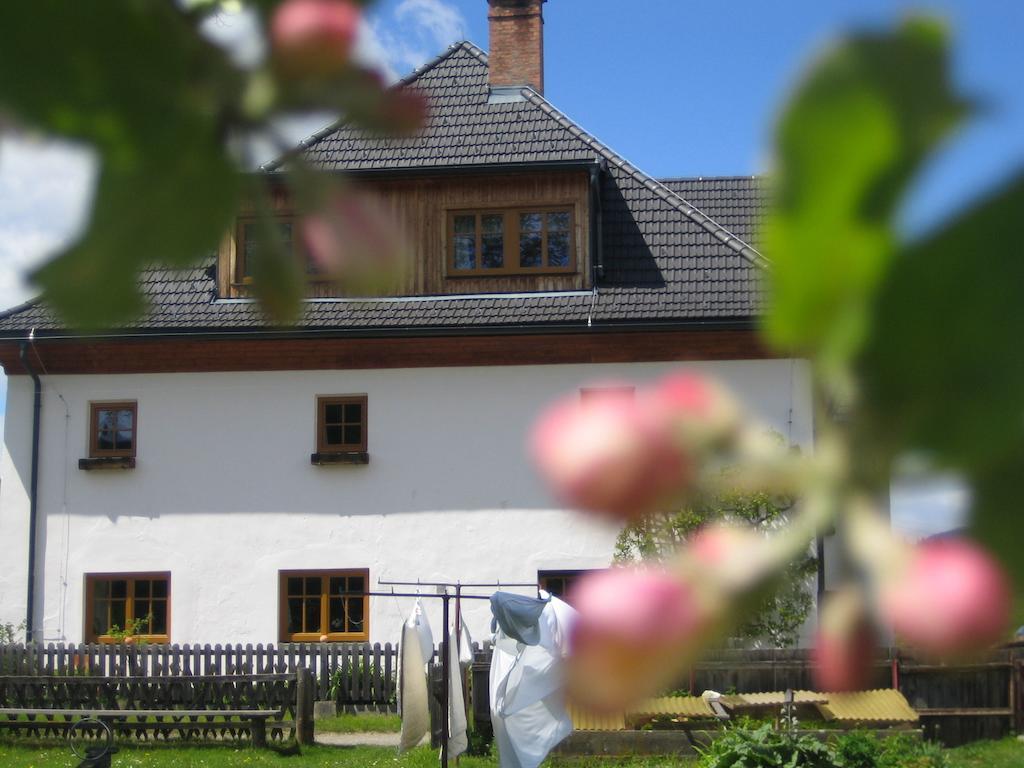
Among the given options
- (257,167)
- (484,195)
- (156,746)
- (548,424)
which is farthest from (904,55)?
(484,195)

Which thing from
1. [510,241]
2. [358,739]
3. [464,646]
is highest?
[510,241]

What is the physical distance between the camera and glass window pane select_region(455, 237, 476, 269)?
1384 centimetres

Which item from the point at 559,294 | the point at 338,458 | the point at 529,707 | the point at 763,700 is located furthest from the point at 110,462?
the point at 763,700

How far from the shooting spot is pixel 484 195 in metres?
13.8

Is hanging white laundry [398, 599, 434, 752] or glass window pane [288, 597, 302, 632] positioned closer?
hanging white laundry [398, 599, 434, 752]

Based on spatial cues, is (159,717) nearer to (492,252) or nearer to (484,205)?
(492,252)

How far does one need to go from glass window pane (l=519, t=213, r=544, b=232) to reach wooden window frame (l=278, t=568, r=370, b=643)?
431 centimetres

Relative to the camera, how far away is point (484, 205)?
13.7 metres

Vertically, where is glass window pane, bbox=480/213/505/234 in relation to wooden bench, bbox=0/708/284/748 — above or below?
above

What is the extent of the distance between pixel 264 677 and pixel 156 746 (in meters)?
1.26

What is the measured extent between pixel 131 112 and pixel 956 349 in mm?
361

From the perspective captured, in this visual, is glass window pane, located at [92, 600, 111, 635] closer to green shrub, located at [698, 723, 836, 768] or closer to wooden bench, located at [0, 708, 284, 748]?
wooden bench, located at [0, 708, 284, 748]

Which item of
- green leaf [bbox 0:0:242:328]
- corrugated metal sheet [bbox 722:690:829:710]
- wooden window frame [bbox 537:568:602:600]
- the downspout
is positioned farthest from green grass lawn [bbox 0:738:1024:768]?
green leaf [bbox 0:0:242:328]

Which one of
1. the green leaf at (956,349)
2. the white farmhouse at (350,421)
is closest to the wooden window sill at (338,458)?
the white farmhouse at (350,421)
